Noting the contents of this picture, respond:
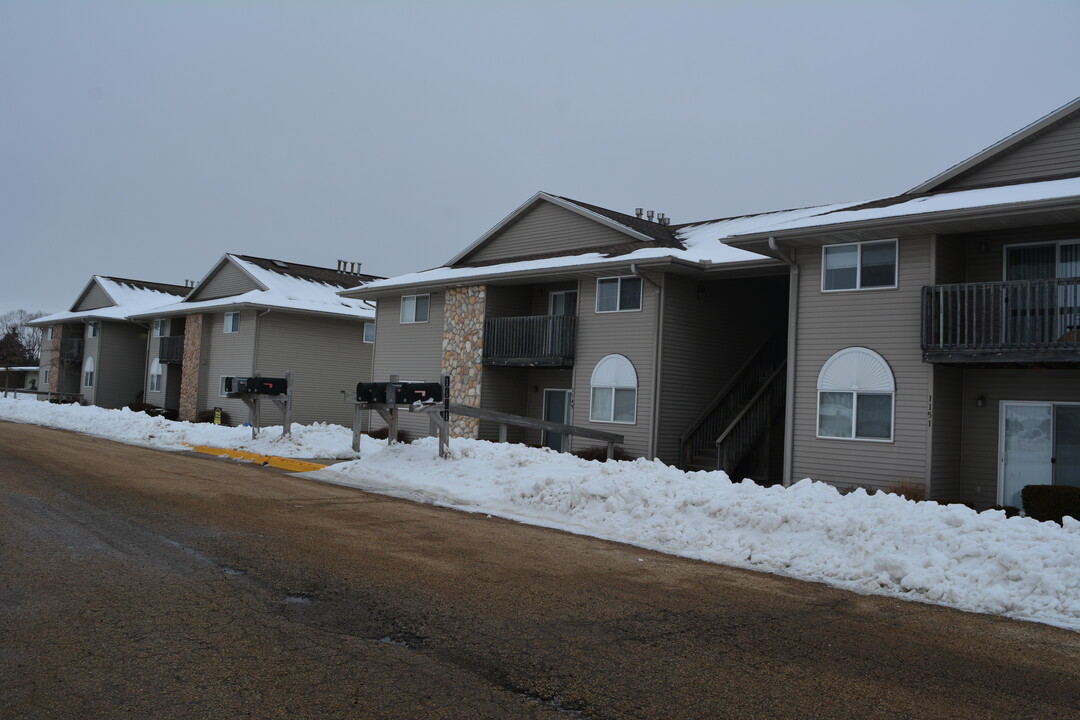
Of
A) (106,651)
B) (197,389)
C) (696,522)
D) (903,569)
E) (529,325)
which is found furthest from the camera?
(197,389)

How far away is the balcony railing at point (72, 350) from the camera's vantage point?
4806 centimetres

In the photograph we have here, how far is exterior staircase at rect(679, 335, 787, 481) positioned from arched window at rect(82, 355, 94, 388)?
36560 mm

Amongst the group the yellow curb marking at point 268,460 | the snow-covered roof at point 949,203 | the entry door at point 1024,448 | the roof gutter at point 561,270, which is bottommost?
the yellow curb marking at point 268,460

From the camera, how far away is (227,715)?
448cm

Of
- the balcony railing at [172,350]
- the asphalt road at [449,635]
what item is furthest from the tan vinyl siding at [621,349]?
the balcony railing at [172,350]

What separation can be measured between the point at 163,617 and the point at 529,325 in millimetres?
18617

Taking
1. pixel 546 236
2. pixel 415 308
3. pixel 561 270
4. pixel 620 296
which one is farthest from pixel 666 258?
pixel 415 308

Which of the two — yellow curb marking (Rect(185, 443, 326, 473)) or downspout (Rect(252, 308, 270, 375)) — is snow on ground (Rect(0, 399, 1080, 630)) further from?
downspout (Rect(252, 308, 270, 375))

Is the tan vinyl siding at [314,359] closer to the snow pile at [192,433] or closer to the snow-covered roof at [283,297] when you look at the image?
the snow-covered roof at [283,297]

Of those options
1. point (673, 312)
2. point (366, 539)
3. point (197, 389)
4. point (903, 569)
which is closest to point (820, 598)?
point (903, 569)

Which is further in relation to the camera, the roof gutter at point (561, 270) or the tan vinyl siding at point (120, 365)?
the tan vinyl siding at point (120, 365)

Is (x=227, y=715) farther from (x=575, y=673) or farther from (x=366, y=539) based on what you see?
(x=366, y=539)

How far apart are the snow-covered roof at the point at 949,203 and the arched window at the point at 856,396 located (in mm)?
2676

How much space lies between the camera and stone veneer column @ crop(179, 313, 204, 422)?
Answer: 121ft
